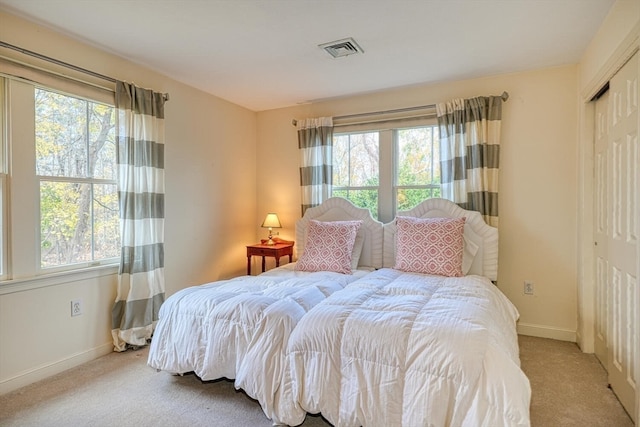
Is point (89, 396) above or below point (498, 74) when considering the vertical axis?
below

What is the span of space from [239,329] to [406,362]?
3.07ft

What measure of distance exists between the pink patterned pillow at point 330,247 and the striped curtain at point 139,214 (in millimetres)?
1273

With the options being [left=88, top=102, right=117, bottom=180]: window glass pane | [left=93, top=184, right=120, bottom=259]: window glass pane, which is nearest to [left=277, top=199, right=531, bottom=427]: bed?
[left=93, top=184, right=120, bottom=259]: window glass pane

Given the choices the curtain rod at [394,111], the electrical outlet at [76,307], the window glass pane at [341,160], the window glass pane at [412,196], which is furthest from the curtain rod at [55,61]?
the window glass pane at [412,196]

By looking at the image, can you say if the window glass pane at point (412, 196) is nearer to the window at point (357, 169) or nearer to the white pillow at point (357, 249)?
the window at point (357, 169)

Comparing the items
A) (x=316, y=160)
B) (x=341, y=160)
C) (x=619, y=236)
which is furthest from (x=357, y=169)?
(x=619, y=236)

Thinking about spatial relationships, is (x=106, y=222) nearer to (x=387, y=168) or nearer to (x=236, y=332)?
(x=236, y=332)

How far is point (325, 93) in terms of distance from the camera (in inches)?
145

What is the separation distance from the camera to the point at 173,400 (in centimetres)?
204

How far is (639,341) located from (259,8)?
9.16 ft

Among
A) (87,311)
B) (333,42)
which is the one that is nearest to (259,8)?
(333,42)

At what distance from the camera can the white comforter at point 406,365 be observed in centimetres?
136

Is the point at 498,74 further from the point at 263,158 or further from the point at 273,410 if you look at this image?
the point at 273,410

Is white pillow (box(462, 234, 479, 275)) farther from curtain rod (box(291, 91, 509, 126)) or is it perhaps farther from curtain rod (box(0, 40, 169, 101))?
curtain rod (box(0, 40, 169, 101))
